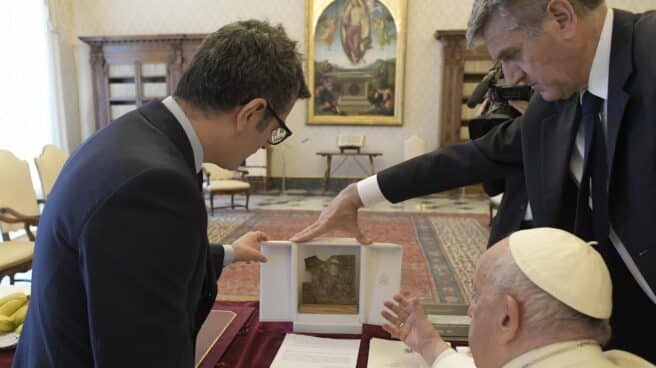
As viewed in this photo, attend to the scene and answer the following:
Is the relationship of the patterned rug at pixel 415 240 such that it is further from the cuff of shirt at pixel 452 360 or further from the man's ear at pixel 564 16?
the man's ear at pixel 564 16

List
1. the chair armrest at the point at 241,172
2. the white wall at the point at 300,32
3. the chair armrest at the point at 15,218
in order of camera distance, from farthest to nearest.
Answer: the white wall at the point at 300,32, the chair armrest at the point at 241,172, the chair armrest at the point at 15,218

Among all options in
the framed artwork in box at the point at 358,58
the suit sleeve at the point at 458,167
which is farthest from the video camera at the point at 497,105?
the framed artwork in box at the point at 358,58

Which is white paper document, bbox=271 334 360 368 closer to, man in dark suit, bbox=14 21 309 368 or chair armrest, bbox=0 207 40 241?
man in dark suit, bbox=14 21 309 368

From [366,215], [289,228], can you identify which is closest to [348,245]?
[289,228]

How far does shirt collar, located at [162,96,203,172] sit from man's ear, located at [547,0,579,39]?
877 mm

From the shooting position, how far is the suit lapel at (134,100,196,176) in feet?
3.10

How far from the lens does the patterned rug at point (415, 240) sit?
3.63 metres

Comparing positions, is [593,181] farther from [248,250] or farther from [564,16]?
[248,250]

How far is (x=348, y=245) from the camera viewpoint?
138cm

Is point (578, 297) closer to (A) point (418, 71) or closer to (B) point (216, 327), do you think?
(B) point (216, 327)

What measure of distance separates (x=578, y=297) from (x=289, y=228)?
197 inches

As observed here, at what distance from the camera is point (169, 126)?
95cm

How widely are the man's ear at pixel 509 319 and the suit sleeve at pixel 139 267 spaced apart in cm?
57

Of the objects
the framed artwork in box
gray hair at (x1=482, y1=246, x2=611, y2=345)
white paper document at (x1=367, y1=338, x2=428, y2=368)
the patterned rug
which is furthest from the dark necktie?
the framed artwork in box
